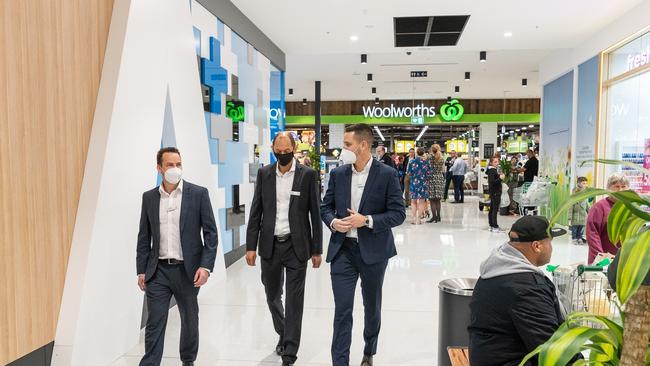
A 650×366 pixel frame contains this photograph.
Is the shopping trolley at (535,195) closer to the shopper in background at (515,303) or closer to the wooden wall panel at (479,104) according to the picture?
the shopper in background at (515,303)

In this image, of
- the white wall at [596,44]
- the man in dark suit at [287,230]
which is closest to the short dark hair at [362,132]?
the man in dark suit at [287,230]

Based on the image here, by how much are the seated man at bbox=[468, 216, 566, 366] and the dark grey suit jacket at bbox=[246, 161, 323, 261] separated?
1.51 m

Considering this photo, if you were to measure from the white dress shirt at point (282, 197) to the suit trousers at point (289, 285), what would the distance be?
0.10 metres

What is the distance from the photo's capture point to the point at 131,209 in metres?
3.68

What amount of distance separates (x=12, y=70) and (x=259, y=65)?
5.82 m

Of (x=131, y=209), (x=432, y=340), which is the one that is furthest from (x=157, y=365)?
(x=432, y=340)

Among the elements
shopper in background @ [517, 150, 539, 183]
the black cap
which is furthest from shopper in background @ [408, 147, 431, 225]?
the black cap

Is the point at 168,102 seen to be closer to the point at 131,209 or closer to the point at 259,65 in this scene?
the point at 131,209

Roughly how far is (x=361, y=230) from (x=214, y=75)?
3.58 m

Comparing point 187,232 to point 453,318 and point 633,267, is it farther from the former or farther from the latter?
point 633,267

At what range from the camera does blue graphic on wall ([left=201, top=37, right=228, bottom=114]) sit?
5638 mm

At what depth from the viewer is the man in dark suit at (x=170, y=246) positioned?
2984 millimetres

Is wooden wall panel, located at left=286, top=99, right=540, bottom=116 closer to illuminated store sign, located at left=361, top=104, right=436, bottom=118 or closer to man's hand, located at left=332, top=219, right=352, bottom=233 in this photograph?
illuminated store sign, located at left=361, top=104, right=436, bottom=118

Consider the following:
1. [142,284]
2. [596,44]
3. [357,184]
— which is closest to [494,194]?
[596,44]
